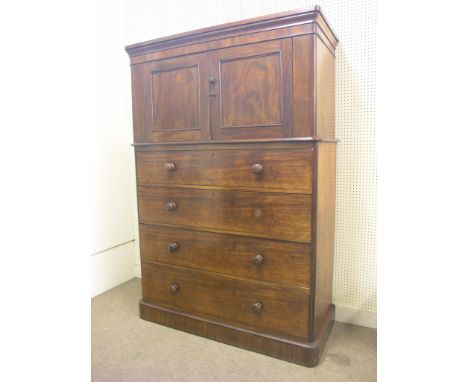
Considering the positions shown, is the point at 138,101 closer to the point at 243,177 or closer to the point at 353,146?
the point at 243,177

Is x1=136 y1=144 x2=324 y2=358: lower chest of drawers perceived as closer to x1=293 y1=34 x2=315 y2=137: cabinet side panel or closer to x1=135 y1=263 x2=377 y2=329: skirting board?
x1=293 y1=34 x2=315 y2=137: cabinet side panel

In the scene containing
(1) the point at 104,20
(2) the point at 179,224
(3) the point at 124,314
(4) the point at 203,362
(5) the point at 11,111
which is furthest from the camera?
(1) the point at 104,20

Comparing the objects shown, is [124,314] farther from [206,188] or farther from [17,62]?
[17,62]

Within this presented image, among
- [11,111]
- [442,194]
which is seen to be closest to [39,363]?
[11,111]

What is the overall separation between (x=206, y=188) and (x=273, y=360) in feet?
2.93

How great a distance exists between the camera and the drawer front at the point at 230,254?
61.6 inches

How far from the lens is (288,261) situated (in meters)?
1.58

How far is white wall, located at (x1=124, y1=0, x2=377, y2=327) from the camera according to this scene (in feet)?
5.82

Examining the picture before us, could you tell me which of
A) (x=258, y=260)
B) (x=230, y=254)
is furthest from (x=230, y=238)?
(x=258, y=260)

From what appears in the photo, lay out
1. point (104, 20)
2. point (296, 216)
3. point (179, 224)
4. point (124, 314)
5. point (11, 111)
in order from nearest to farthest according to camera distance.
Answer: point (11, 111), point (296, 216), point (179, 224), point (124, 314), point (104, 20)

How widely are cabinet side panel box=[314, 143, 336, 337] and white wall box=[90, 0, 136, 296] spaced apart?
1.54 meters

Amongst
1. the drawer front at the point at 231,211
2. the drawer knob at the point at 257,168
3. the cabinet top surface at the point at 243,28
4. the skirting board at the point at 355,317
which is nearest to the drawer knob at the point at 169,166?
the drawer front at the point at 231,211

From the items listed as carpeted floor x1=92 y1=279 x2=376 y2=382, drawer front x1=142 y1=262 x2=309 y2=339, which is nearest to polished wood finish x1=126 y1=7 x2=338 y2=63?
drawer front x1=142 y1=262 x2=309 y2=339

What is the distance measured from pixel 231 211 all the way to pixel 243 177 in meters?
0.18
